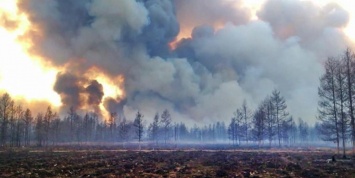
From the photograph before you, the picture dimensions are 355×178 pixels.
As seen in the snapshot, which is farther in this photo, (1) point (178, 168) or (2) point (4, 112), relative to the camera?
(2) point (4, 112)

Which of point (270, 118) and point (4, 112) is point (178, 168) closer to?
point (270, 118)

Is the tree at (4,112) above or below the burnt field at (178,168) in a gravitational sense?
above

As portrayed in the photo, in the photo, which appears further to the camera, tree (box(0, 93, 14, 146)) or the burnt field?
tree (box(0, 93, 14, 146))

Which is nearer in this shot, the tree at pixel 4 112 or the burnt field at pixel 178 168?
the burnt field at pixel 178 168

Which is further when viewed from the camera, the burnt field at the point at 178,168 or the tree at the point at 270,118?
the tree at the point at 270,118

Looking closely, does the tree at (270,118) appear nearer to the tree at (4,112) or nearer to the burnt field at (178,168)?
the burnt field at (178,168)

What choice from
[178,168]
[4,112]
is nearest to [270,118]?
[178,168]

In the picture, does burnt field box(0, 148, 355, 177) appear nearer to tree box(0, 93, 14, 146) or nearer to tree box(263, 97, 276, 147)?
tree box(263, 97, 276, 147)

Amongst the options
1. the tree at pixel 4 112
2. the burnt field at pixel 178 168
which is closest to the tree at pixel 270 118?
the burnt field at pixel 178 168

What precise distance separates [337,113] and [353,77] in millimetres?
5683

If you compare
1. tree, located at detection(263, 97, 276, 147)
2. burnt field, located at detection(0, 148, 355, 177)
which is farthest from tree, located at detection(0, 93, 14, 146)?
tree, located at detection(263, 97, 276, 147)

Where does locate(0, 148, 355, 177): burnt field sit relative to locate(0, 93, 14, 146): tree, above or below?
below

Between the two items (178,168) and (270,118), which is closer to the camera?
(178,168)

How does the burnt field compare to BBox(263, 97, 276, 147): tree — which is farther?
BBox(263, 97, 276, 147): tree
